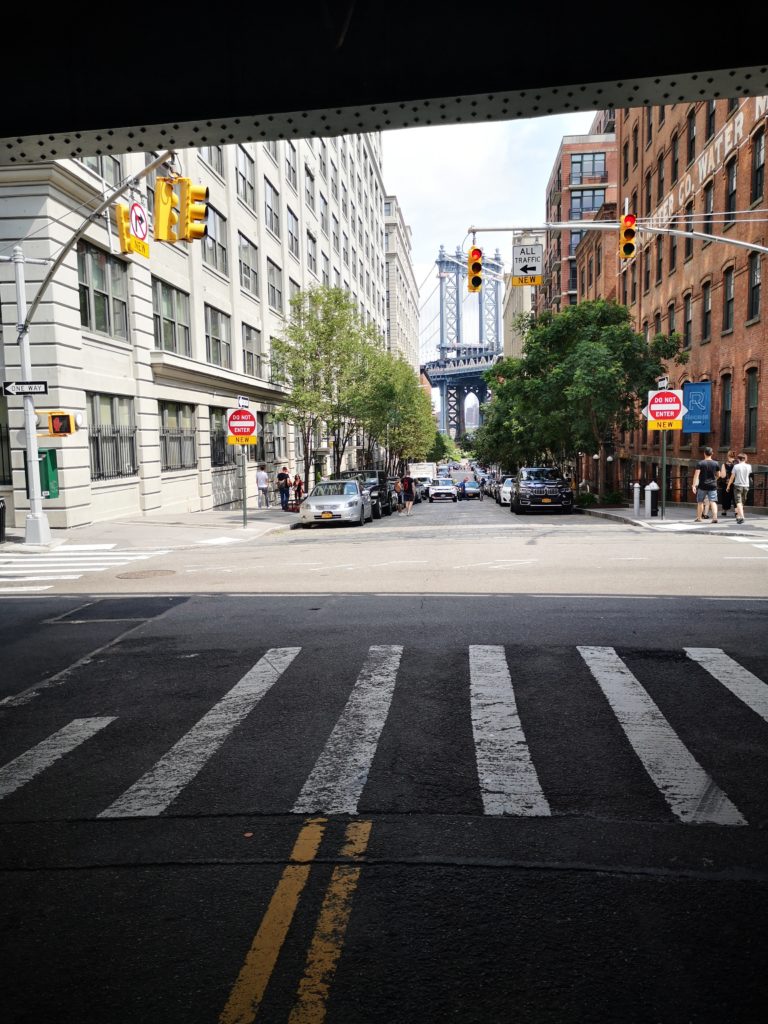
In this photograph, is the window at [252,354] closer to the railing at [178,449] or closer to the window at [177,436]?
the window at [177,436]

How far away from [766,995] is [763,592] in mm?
9178

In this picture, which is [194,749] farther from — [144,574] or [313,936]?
[144,574]

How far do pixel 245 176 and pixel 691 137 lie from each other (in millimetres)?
19781

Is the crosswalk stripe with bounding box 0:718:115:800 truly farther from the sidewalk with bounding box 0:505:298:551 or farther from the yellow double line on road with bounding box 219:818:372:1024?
the sidewalk with bounding box 0:505:298:551

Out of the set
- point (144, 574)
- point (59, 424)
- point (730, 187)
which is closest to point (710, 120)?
point (730, 187)

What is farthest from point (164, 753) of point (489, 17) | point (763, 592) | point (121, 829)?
point (763, 592)

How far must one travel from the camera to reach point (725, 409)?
1160 inches

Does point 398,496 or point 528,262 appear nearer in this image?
point 528,262

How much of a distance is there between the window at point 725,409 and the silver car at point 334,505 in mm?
14007

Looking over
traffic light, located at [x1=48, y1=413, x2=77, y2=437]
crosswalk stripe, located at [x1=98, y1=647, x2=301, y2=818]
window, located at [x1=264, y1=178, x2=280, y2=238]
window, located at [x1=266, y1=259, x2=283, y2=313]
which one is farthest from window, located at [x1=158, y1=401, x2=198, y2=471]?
crosswalk stripe, located at [x1=98, y1=647, x2=301, y2=818]

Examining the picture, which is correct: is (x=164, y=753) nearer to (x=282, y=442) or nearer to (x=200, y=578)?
(x=200, y=578)

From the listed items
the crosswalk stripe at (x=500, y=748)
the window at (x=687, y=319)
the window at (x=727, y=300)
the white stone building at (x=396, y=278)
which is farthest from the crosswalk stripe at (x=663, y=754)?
the white stone building at (x=396, y=278)

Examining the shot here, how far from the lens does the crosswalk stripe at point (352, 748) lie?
4.66 meters

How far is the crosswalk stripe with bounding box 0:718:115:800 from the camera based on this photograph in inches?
204
